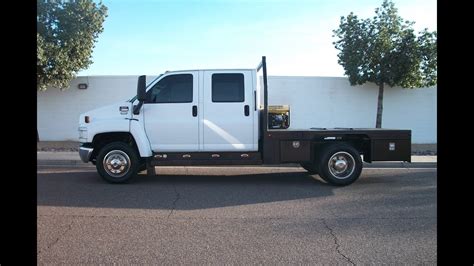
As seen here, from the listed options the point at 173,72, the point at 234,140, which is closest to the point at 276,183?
the point at 234,140

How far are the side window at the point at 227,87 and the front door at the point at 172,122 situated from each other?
0.43 m

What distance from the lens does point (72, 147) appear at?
16078mm

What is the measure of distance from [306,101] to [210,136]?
8846 mm

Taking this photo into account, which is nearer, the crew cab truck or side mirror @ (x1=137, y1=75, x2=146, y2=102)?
side mirror @ (x1=137, y1=75, x2=146, y2=102)

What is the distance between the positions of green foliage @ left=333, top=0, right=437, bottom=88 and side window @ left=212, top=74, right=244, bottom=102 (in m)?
7.62

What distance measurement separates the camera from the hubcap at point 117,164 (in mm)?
Answer: 9484

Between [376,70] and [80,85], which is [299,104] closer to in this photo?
[376,70]

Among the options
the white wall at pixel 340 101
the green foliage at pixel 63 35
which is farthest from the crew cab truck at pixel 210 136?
the white wall at pixel 340 101

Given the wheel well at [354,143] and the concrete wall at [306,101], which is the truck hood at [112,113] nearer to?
the wheel well at [354,143]

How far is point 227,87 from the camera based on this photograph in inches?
379

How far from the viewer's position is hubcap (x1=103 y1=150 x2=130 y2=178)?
9484mm

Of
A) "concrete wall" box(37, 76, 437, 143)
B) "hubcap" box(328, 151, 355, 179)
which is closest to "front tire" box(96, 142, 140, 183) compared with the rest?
"hubcap" box(328, 151, 355, 179)

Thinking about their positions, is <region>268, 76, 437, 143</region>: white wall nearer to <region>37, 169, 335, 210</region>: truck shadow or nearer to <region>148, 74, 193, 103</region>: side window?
<region>37, 169, 335, 210</region>: truck shadow
